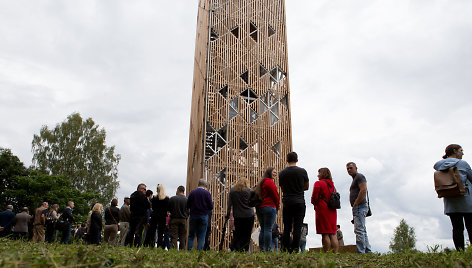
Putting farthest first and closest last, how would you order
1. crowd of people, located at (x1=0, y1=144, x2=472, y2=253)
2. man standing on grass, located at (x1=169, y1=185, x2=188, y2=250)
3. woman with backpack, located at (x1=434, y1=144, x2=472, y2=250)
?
1. man standing on grass, located at (x1=169, y1=185, x2=188, y2=250)
2. crowd of people, located at (x1=0, y1=144, x2=472, y2=253)
3. woman with backpack, located at (x1=434, y1=144, x2=472, y2=250)

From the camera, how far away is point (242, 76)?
65.8 ft

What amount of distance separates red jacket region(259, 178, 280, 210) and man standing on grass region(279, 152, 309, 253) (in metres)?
0.22

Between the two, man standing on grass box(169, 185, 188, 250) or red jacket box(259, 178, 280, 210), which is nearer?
red jacket box(259, 178, 280, 210)

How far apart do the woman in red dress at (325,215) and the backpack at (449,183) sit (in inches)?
68.4

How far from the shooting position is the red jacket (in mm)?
6511

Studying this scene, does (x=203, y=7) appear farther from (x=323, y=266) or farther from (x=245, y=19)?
(x=323, y=266)

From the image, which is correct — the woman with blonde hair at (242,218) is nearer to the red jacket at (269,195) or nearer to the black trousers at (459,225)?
the red jacket at (269,195)

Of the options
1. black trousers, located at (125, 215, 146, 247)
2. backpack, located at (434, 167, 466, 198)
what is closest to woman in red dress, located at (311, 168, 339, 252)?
backpack, located at (434, 167, 466, 198)

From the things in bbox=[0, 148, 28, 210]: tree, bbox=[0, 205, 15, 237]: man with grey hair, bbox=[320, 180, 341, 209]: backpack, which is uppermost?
bbox=[0, 148, 28, 210]: tree

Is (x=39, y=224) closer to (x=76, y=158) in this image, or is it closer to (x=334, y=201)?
(x=334, y=201)

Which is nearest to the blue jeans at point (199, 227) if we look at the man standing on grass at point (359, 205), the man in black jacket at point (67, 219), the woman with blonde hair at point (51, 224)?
the man standing on grass at point (359, 205)

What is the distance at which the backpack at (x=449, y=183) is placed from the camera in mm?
5133

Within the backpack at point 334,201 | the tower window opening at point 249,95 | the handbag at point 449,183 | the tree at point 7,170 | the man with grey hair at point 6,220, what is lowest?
the man with grey hair at point 6,220

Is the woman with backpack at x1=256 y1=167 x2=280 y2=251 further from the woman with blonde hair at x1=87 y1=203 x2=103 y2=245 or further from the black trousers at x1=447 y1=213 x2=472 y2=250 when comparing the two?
the woman with blonde hair at x1=87 y1=203 x2=103 y2=245
